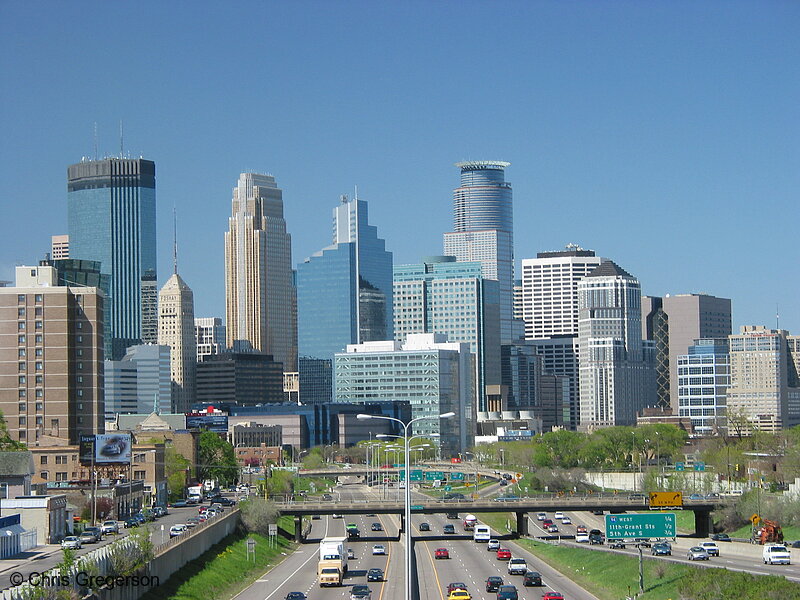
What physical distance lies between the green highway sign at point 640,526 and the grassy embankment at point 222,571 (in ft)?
91.0

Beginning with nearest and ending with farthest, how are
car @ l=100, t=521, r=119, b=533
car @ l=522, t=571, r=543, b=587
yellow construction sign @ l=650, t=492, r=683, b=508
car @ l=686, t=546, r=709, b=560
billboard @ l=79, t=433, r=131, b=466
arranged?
car @ l=522, t=571, r=543, b=587 → car @ l=686, t=546, r=709, b=560 → car @ l=100, t=521, r=119, b=533 → yellow construction sign @ l=650, t=492, r=683, b=508 → billboard @ l=79, t=433, r=131, b=466

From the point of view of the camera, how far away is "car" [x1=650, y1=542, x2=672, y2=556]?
132875mm

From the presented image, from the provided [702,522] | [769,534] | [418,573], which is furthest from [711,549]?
[702,522]

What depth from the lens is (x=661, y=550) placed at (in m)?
134

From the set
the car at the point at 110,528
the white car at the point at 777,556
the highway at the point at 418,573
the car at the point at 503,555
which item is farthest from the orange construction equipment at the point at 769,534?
the car at the point at 110,528

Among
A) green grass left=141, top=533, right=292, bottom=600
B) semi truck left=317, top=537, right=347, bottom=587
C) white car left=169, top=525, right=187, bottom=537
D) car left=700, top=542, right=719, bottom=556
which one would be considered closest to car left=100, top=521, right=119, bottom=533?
white car left=169, top=525, right=187, bottom=537

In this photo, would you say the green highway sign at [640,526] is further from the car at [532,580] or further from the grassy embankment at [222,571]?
the grassy embankment at [222,571]

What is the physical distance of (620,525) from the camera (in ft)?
383

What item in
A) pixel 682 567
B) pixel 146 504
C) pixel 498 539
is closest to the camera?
pixel 682 567

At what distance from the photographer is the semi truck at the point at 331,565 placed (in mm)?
113938

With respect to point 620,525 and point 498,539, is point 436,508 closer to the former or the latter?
point 498,539

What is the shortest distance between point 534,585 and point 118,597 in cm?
3981

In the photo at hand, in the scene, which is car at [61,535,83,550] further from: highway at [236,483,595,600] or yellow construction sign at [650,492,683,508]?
yellow construction sign at [650,492,683,508]

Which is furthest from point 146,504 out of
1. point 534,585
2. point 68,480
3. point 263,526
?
point 534,585
